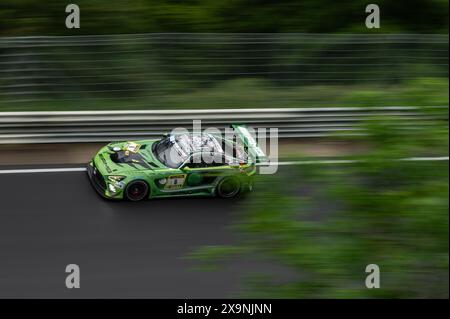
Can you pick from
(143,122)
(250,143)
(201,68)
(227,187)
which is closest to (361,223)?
(227,187)

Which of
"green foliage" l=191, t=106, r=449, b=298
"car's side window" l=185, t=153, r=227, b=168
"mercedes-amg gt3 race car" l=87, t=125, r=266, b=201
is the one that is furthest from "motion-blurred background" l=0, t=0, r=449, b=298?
"car's side window" l=185, t=153, r=227, b=168

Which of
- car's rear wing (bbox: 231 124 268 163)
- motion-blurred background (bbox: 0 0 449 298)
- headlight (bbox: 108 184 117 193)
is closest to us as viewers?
motion-blurred background (bbox: 0 0 449 298)

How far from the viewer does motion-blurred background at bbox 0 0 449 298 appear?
468 cm

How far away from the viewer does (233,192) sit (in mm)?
11094

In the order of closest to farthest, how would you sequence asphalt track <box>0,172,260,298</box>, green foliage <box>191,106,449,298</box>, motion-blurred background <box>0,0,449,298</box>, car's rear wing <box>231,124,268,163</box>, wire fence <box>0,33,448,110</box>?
green foliage <box>191,106,449,298</box> → motion-blurred background <box>0,0,449,298</box> → asphalt track <box>0,172,260,298</box> → car's rear wing <box>231,124,268,163</box> → wire fence <box>0,33,448,110</box>

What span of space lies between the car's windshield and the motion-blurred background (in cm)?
114

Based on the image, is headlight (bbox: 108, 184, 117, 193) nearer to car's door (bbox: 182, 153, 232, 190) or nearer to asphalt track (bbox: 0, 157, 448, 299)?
asphalt track (bbox: 0, 157, 448, 299)

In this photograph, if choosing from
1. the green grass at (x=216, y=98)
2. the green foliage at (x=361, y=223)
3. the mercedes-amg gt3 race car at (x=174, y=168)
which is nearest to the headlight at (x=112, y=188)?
the mercedes-amg gt3 race car at (x=174, y=168)

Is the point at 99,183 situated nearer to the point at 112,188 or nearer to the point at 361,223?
the point at 112,188

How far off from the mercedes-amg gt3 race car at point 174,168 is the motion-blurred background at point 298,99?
0.56m

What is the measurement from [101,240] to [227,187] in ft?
7.26

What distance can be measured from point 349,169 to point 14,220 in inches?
253

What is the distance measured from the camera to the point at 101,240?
31.9ft

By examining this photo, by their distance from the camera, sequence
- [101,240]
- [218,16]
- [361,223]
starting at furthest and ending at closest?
[218,16], [101,240], [361,223]
